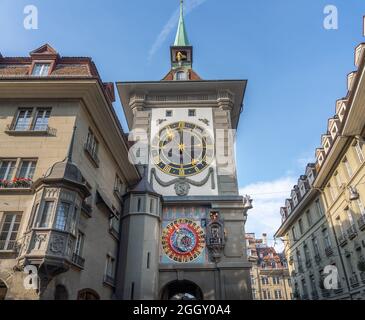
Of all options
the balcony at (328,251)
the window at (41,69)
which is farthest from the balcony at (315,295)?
the window at (41,69)

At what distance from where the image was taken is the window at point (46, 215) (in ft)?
35.2

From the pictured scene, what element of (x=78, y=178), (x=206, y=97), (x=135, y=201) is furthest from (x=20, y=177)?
(x=206, y=97)

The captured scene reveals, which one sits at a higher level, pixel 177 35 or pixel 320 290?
pixel 177 35

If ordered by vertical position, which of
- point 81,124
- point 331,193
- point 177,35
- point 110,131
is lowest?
point 81,124

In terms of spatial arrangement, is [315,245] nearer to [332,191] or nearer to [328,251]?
[328,251]

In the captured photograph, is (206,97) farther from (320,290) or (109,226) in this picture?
(320,290)

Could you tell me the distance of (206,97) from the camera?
28.9 m

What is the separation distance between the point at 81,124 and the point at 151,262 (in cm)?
1000

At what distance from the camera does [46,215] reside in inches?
432

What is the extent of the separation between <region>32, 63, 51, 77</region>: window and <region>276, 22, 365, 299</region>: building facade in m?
15.9

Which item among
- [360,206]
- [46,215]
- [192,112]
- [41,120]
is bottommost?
[46,215]

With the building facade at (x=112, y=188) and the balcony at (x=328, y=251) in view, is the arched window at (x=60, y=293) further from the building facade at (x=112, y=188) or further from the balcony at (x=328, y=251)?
the balcony at (x=328, y=251)

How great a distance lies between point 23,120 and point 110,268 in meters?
9.40

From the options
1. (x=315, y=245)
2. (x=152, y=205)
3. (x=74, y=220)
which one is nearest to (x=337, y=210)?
(x=315, y=245)
